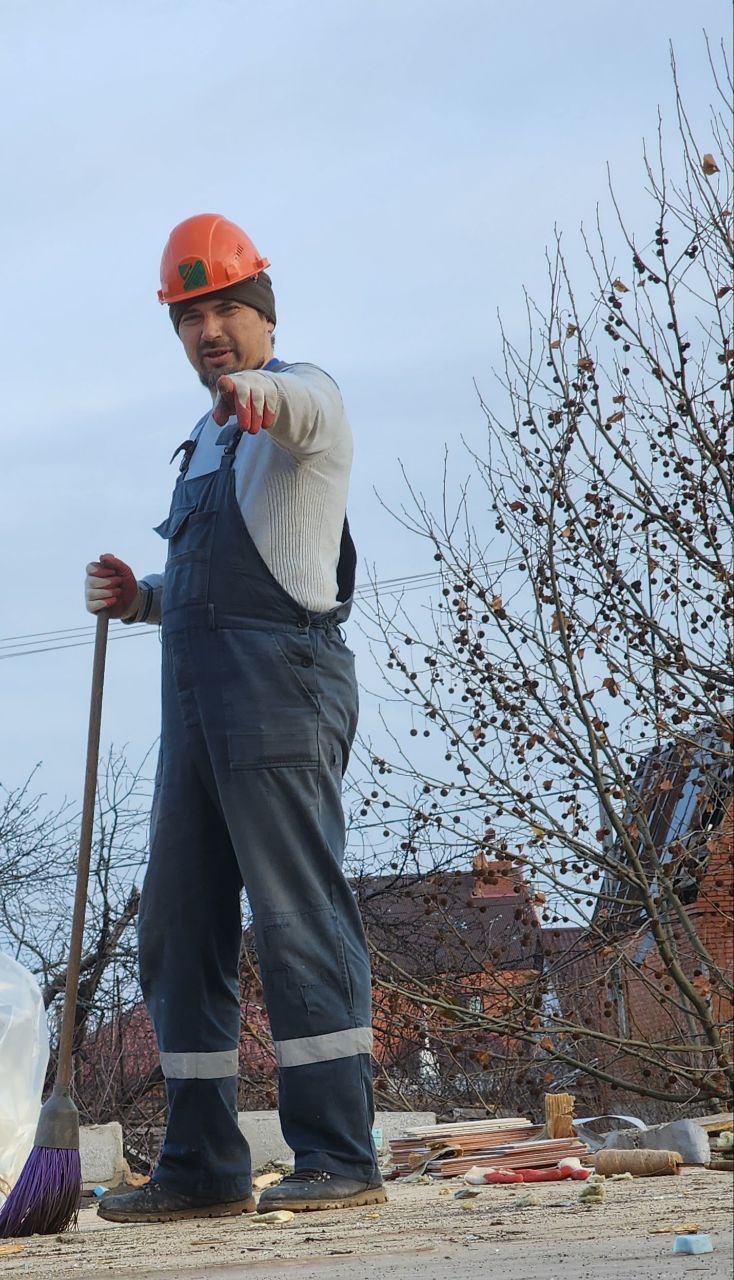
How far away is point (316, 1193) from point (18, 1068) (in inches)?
57.7

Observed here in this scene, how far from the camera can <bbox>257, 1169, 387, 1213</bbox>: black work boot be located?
2.79 meters

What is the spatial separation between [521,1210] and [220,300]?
7.00 ft

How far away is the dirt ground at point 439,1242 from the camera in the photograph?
1801 mm

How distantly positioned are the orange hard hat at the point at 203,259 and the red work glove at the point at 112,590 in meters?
0.73

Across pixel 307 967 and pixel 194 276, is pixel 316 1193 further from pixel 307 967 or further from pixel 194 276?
pixel 194 276

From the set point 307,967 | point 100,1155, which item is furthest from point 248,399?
point 100,1155

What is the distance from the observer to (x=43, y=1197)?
310cm

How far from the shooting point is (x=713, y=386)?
27.1ft

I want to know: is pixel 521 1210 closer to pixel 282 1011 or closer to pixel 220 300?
pixel 282 1011

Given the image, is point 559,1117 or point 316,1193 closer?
point 316,1193

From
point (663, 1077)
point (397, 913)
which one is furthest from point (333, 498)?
point (397, 913)

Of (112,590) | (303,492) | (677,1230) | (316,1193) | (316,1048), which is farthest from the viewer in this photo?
(112,590)

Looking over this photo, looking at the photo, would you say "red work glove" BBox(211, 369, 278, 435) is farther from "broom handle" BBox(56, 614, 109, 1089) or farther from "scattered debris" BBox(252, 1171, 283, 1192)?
"scattered debris" BBox(252, 1171, 283, 1192)

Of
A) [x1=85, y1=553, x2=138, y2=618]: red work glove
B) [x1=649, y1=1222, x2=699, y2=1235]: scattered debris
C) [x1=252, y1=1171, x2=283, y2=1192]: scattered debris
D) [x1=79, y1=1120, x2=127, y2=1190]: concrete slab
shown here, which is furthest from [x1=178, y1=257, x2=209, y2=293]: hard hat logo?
[x1=79, y1=1120, x2=127, y2=1190]: concrete slab
